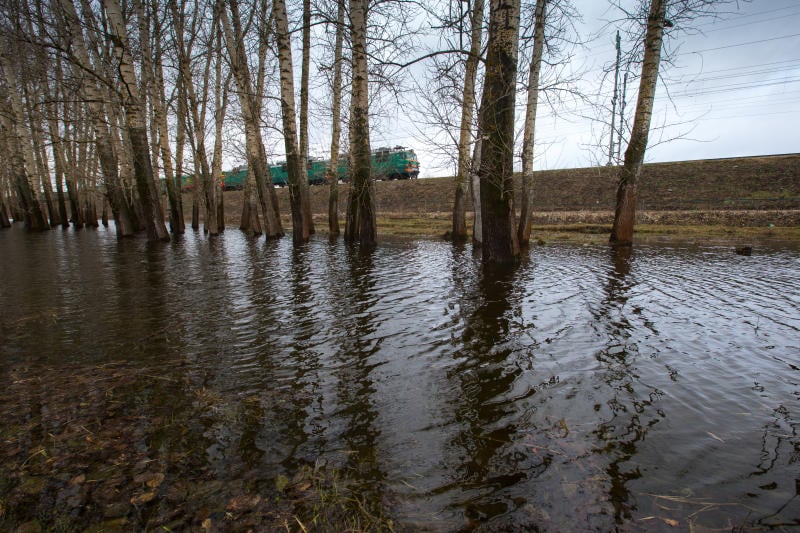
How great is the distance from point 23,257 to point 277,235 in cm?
912

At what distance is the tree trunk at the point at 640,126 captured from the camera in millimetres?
12711

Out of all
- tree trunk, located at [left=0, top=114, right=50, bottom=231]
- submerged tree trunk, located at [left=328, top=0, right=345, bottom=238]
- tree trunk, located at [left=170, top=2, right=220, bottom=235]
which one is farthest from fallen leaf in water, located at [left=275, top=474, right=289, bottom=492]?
tree trunk, located at [left=0, top=114, right=50, bottom=231]

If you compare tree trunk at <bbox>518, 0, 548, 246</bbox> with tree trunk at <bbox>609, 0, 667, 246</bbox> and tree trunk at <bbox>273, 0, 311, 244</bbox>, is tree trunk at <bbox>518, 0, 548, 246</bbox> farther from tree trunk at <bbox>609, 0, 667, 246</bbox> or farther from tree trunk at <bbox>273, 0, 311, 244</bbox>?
tree trunk at <bbox>273, 0, 311, 244</bbox>

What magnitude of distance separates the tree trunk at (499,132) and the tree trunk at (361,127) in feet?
11.8

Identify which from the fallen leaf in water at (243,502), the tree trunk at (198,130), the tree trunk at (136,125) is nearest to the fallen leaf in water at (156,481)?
the fallen leaf in water at (243,502)

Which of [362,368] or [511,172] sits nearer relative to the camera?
[362,368]

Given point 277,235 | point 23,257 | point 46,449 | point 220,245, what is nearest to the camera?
point 46,449

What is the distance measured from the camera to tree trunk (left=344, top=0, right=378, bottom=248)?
11.9 m

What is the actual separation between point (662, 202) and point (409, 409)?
30.6 metres

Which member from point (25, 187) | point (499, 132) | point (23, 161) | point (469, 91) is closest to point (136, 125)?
point (469, 91)

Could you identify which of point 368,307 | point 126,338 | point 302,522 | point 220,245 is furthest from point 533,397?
point 220,245

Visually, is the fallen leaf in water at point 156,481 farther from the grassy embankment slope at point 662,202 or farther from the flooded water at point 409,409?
the grassy embankment slope at point 662,202

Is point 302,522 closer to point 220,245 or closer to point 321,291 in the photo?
point 321,291

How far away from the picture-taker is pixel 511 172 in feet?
31.1
